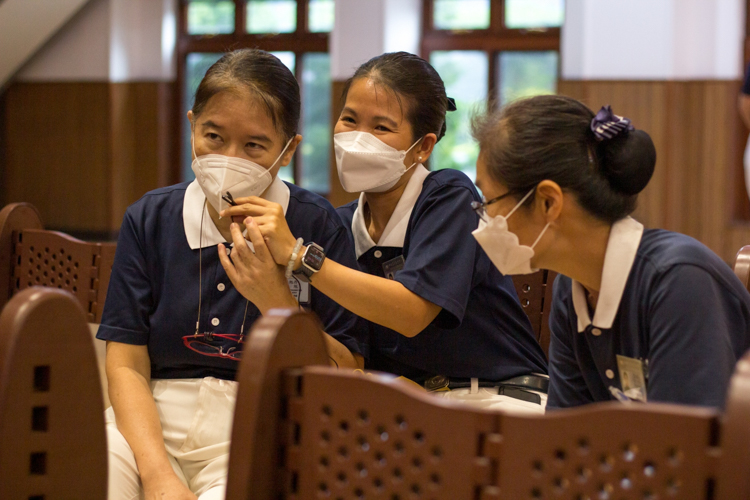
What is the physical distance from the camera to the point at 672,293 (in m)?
1.14

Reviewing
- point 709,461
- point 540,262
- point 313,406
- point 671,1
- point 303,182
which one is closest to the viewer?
point 709,461

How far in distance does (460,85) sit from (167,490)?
6184 millimetres

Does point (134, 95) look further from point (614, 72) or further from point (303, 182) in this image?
point (614, 72)

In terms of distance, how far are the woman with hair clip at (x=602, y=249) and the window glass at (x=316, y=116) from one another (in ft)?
20.1

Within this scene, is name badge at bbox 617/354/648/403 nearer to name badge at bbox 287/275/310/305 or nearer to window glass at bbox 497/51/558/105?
name badge at bbox 287/275/310/305

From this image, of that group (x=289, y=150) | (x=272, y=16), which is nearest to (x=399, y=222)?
(x=289, y=150)

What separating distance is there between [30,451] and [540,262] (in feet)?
2.98

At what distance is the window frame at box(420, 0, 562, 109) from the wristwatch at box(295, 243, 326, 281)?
556cm

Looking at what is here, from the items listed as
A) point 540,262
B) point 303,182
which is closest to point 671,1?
point 303,182

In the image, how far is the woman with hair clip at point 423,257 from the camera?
5.50 feet

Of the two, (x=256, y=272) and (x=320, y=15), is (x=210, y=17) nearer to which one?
(x=320, y=15)

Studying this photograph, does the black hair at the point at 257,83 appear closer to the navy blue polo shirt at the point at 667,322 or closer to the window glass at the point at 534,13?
the navy blue polo shirt at the point at 667,322

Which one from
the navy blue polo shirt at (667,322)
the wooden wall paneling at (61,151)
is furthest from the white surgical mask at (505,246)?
the wooden wall paneling at (61,151)

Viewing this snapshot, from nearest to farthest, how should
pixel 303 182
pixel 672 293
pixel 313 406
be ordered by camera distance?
pixel 313 406 → pixel 672 293 → pixel 303 182
